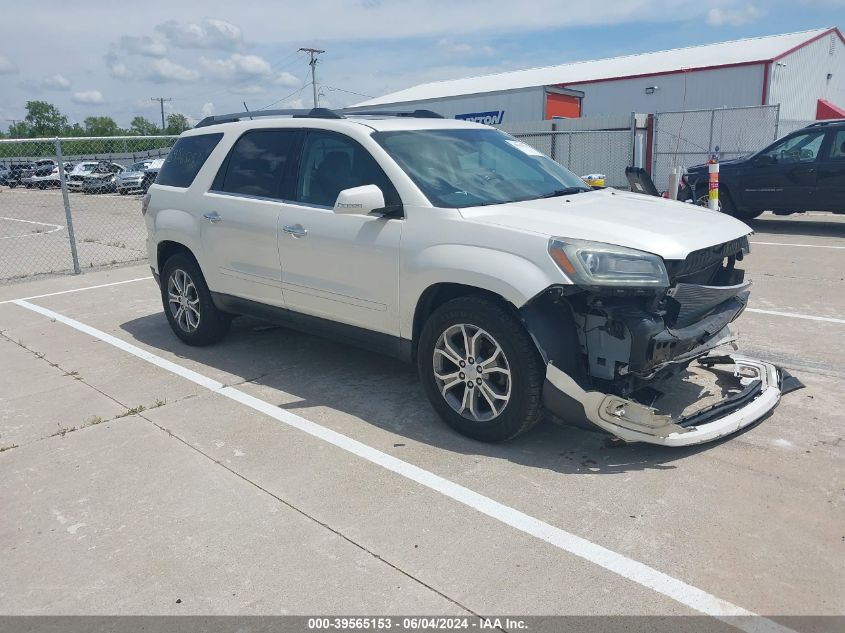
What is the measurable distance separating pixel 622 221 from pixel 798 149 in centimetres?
1033

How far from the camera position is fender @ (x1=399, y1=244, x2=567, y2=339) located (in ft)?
12.3

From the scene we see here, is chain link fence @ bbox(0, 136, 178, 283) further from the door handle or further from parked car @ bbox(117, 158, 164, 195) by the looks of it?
the door handle

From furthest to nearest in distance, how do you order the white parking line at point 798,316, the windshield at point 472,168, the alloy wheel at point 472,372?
the white parking line at point 798,316, the windshield at point 472,168, the alloy wheel at point 472,372

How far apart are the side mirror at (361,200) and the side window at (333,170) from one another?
175 mm

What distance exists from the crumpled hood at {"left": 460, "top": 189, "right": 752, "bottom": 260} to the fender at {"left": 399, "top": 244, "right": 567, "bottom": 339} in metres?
0.21

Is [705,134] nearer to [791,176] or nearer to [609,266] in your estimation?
[791,176]

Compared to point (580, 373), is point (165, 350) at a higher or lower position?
lower

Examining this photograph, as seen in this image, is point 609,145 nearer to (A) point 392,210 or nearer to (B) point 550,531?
(A) point 392,210

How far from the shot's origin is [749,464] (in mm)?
3818

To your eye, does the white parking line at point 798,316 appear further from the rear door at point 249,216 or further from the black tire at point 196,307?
the black tire at point 196,307

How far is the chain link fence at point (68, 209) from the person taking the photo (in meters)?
11.0

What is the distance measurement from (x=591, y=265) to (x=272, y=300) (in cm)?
266

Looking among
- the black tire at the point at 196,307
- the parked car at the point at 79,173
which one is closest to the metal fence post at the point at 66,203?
the black tire at the point at 196,307

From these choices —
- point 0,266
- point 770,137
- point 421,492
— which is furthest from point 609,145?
point 421,492
